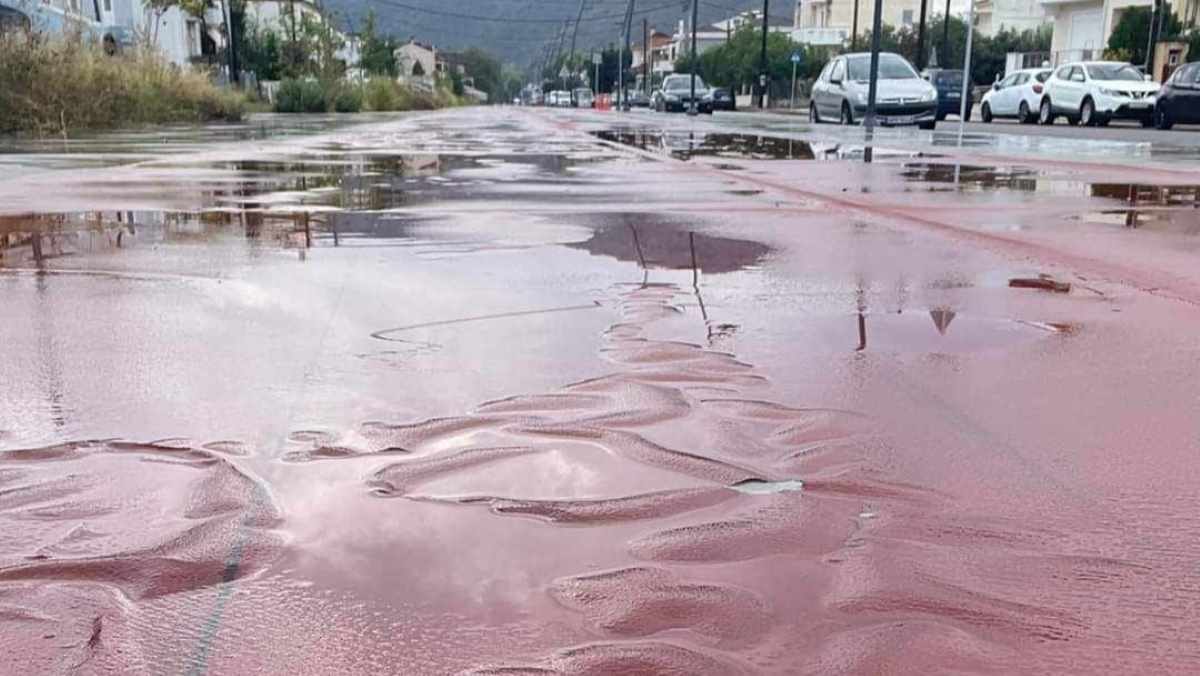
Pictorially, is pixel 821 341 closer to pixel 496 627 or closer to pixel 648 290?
pixel 648 290

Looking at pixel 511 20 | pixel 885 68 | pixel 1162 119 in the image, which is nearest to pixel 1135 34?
pixel 1162 119

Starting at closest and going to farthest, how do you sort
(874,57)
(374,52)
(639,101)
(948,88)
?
(874,57) → (948,88) → (639,101) → (374,52)

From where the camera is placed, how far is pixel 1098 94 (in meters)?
23.0

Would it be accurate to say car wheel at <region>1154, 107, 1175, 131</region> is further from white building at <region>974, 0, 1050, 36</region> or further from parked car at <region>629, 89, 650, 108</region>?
white building at <region>974, 0, 1050, 36</region>

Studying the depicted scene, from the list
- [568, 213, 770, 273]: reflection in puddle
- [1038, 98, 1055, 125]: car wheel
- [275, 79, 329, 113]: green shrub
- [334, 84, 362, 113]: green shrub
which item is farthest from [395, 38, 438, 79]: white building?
[568, 213, 770, 273]: reflection in puddle

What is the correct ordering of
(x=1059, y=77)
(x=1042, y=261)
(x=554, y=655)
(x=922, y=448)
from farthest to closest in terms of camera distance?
(x=1059, y=77) → (x=1042, y=261) → (x=922, y=448) → (x=554, y=655)

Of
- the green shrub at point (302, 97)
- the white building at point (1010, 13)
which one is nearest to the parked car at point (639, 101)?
the white building at point (1010, 13)

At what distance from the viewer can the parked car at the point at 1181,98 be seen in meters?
20.3

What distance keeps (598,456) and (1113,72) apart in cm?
2566

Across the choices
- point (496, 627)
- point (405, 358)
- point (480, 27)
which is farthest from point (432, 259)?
point (480, 27)

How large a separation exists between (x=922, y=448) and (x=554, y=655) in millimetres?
1176

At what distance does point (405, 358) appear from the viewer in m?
3.03

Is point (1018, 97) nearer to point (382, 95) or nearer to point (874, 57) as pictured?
point (874, 57)

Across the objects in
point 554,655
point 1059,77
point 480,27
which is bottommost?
point 554,655
